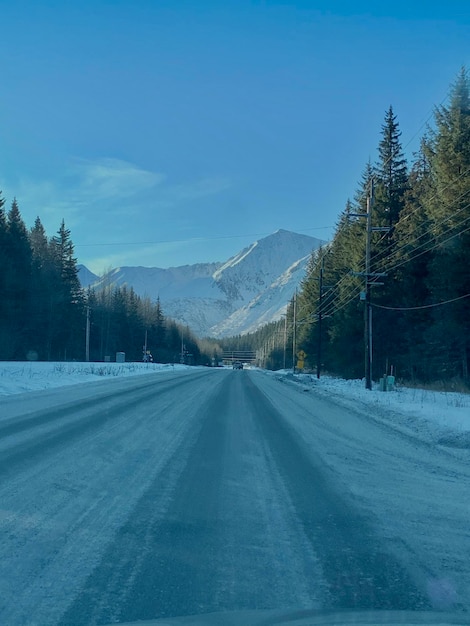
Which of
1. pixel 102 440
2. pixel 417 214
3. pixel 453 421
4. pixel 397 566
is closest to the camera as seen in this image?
pixel 397 566

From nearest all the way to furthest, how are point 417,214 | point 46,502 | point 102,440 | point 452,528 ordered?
point 452,528 → point 46,502 → point 102,440 → point 417,214

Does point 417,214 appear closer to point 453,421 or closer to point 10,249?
point 453,421

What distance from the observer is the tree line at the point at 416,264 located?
32094 mm

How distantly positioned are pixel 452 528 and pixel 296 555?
6.53 feet

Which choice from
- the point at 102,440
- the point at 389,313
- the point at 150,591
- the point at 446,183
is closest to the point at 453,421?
the point at 102,440

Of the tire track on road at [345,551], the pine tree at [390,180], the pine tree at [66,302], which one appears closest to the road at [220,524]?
the tire track on road at [345,551]

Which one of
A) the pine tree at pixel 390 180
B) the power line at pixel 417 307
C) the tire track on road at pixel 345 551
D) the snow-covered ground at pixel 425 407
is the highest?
the pine tree at pixel 390 180

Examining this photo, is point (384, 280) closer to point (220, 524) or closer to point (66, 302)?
point (220, 524)

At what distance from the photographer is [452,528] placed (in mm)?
6348

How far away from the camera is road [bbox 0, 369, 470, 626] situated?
4383 mm

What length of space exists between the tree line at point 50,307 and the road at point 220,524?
5610 cm

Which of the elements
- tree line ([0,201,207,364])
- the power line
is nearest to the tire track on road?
the power line

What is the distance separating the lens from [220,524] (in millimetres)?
6301

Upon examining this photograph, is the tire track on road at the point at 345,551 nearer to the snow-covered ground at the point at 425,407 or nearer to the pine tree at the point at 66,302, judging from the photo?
the snow-covered ground at the point at 425,407
